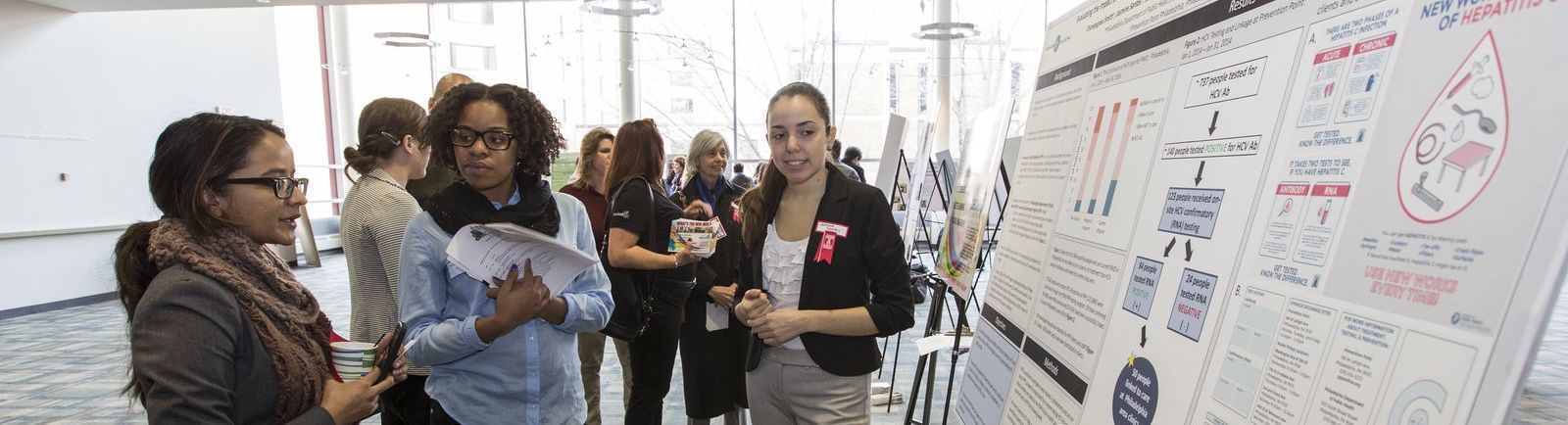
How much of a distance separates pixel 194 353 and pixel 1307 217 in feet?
4.87

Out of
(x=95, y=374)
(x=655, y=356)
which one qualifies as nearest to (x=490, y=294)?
(x=655, y=356)

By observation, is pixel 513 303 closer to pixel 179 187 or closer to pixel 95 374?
pixel 179 187

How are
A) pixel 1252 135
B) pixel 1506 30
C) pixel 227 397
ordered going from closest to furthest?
1. pixel 1506 30
2. pixel 1252 135
3. pixel 227 397

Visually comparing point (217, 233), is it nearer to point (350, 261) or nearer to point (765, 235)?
point (350, 261)

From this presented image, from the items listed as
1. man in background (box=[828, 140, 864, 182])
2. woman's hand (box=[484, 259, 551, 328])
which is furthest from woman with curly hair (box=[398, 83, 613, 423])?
man in background (box=[828, 140, 864, 182])

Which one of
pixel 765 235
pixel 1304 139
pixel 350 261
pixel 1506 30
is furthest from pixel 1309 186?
pixel 350 261

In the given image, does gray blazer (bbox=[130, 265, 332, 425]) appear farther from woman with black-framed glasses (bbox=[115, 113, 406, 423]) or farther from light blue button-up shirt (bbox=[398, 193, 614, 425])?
light blue button-up shirt (bbox=[398, 193, 614, 425])

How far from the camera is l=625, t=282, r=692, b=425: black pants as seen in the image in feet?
9.48

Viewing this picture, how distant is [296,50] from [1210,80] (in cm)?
1228

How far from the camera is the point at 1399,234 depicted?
719mm

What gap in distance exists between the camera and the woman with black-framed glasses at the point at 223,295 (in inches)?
45.3

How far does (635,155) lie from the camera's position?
3016mm

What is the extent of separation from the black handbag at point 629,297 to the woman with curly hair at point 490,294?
2.75 feet

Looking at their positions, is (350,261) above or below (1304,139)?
below
